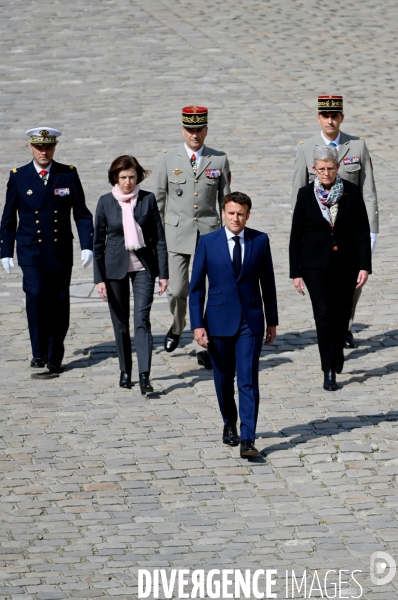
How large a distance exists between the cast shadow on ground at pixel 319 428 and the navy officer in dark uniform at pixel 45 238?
2.38 meters

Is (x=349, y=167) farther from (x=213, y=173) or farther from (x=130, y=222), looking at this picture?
(x=130, y=222)

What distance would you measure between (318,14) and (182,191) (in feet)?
42.2

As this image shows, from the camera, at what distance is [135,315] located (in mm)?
10633

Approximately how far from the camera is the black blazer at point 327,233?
10625mm

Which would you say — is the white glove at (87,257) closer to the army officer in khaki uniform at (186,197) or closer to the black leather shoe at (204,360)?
the army officer in khaki uniform at (186,197)

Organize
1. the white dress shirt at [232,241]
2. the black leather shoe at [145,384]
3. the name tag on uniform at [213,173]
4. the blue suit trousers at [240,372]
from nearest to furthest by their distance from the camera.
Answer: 1. the blue suit trousers at [240,372]
2. the white dress shirt at [232,241]
3. the black leather shoe at [145,384]
4. the name tag on uniform at [213,173]

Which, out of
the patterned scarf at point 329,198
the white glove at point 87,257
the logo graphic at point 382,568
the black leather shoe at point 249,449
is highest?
the patterned scarf at point 329,198

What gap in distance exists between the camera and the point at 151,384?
10859 millimetres

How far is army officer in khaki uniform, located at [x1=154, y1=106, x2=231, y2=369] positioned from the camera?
11.3 m

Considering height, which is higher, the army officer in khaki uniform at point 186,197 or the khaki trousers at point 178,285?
the army officer in khaki uniform at point 186,197

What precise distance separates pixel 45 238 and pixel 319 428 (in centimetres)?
294

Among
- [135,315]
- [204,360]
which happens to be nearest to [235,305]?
[135,315]

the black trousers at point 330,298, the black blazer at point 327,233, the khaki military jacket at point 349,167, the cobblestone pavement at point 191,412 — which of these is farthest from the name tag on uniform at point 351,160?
the cobblestone pavement at point 191,412

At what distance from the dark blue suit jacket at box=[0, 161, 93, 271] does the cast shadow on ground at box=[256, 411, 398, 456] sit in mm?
2550
